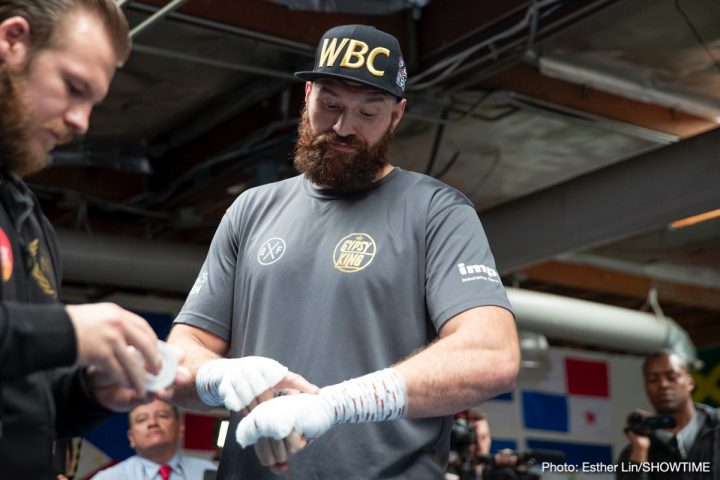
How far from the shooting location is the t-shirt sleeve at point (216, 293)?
6.37 ft

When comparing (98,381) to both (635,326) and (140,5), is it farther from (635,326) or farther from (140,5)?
(635,326)

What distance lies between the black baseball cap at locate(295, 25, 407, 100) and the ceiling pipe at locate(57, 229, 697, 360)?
4.16 metres

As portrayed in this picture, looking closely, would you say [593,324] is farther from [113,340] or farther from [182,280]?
[113,340]

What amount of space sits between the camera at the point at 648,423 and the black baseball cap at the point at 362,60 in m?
4.04

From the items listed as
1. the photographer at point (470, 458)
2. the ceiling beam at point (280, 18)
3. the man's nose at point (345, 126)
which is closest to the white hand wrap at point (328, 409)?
the man's nose at point (345, 126)

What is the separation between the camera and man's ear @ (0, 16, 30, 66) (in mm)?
1276

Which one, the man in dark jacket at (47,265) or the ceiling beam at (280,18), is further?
the ceiling beam at (280,18)

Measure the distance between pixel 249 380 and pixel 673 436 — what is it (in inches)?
177

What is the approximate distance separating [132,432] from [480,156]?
262cm

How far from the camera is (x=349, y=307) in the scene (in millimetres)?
1787

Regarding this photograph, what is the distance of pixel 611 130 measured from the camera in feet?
18.2

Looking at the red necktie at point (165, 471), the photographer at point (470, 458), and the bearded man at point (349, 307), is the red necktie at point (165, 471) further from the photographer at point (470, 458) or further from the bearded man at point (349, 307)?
the bearded man at point (349, 307)

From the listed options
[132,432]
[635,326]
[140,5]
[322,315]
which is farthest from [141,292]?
[322,315]

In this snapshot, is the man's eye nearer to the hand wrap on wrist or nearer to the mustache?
the hand wrap on wrist
